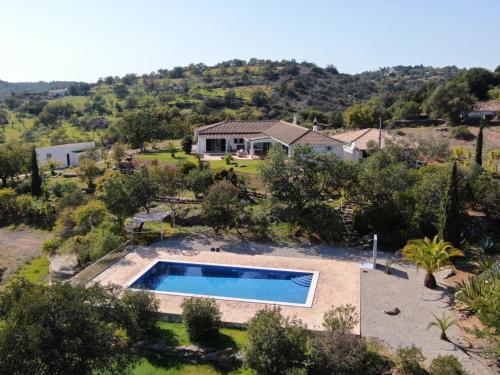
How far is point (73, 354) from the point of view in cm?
1205

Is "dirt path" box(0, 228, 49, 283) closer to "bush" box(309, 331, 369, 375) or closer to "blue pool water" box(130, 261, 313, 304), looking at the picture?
"blue pool water" box(130, 261, 313, 304)

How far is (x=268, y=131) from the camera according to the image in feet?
172

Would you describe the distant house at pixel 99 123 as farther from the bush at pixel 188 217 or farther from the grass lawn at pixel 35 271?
the grass lawn at pixel 35 271

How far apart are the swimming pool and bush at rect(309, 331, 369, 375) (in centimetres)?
486

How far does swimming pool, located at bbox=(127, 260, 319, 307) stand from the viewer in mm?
21219

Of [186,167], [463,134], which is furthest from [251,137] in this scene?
[463,134]

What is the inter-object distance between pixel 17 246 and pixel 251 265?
17044mm

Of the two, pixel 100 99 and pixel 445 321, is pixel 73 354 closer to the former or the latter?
pixel 445 321

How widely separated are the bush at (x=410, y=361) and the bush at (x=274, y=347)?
3251 mm

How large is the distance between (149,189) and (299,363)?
17.7 metres

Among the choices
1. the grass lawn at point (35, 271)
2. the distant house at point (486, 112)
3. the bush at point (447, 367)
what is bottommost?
the grass lawn at point (35, 271)

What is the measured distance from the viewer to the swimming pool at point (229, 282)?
2122 cm

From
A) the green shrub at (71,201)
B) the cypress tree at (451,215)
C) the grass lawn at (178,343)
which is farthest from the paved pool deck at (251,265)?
the green shrub at (71,201)

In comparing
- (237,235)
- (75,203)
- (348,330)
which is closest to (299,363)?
(348,330)
